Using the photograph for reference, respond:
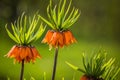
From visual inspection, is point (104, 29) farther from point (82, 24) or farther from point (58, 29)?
point (58, 29)

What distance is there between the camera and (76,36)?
12.1m

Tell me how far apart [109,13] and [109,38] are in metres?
2.06

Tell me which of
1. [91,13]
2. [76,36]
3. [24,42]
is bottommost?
[91,13]

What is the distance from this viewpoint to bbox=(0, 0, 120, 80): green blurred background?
7041 mm

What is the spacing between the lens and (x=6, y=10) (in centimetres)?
1162

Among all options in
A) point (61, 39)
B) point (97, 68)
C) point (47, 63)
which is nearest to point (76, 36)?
point (47, 63)

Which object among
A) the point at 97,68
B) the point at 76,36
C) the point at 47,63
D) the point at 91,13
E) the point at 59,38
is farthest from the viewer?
the point at 91,13

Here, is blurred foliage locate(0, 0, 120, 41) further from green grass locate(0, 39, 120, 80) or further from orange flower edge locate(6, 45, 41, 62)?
orange flower edge locate(6, 45, 41, 62)

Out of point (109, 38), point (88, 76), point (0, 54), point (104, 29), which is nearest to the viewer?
point (88, 76)

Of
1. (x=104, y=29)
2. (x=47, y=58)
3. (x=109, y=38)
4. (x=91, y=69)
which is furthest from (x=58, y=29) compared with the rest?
(x=104, y=29)

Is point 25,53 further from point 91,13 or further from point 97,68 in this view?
point 91,13

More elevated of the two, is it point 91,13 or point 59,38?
point 59,38

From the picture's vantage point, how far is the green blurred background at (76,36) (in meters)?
7.04

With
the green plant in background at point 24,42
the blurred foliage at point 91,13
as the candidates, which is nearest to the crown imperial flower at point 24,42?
the green plant in background at point 24,42
